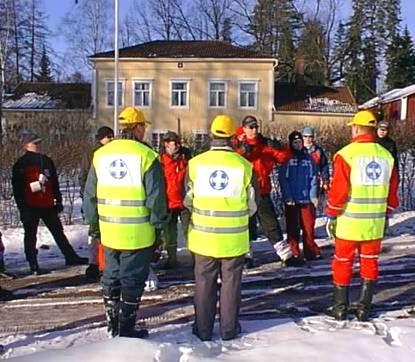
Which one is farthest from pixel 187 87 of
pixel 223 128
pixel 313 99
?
pixel 223 128

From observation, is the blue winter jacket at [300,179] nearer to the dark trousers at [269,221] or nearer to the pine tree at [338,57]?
the dark trousers at [269,221]

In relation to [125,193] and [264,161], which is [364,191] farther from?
[264,161]

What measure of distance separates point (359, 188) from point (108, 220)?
235cm

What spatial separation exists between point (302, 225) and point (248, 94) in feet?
107

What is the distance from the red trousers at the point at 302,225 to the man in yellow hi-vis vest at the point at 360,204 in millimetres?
3124

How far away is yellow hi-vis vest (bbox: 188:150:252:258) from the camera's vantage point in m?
6.02

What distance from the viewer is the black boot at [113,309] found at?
616 centimetres

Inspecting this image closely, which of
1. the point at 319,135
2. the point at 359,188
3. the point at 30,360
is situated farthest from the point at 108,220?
the point at 319,135

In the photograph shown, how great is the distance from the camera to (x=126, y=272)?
602 cm

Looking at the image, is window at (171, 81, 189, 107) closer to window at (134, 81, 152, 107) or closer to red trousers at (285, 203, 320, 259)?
window at (134, 81, 152, 107)

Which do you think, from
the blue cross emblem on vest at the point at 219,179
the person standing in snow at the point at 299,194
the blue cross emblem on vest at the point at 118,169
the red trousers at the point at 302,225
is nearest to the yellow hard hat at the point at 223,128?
the blue cross emblem on vest at the point at 219,179

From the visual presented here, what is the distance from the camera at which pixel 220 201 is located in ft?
19.8

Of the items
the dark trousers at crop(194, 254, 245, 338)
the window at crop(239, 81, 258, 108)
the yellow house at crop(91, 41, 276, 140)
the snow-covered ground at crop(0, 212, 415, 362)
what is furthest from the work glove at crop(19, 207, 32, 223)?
the window at crop(239, 81, 258, 108)

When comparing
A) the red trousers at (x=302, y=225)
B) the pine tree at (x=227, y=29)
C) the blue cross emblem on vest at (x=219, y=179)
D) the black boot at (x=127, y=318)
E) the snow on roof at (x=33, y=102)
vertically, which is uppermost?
the pine tree at (x=227, y=29)
